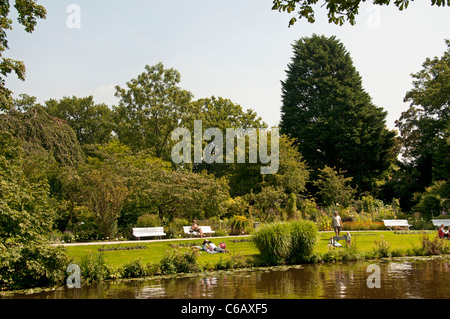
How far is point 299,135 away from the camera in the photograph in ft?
131

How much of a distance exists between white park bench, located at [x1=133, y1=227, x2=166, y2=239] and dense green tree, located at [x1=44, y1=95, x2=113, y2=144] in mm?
29609

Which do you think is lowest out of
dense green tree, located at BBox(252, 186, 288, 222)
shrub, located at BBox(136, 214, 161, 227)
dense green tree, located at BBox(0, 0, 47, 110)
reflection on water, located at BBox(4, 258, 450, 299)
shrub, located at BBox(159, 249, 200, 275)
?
reflection on water, located at BBox(4, 258, 450, 299)

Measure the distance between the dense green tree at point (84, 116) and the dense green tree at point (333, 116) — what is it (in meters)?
20.8

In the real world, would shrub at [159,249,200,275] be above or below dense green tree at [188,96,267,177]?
below

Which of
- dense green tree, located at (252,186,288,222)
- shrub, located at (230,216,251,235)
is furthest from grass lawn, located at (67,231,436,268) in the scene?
dense green tree, located at (252,186,288,222)

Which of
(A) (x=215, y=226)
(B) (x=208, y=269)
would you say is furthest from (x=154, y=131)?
(B) (x=208, y=269)

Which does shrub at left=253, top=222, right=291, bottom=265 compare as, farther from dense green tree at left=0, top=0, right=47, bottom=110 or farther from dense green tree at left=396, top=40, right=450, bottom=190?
dense green tree at left=396, top=40, right=450, bottom=190

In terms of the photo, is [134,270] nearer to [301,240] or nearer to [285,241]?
[285,241]

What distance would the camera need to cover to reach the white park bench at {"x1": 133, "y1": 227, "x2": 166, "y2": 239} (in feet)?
58.5

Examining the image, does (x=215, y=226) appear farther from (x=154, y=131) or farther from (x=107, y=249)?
(x=154, y=131)

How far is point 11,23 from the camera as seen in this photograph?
14.6 meters

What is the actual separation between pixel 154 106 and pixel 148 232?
18848 millimetres
